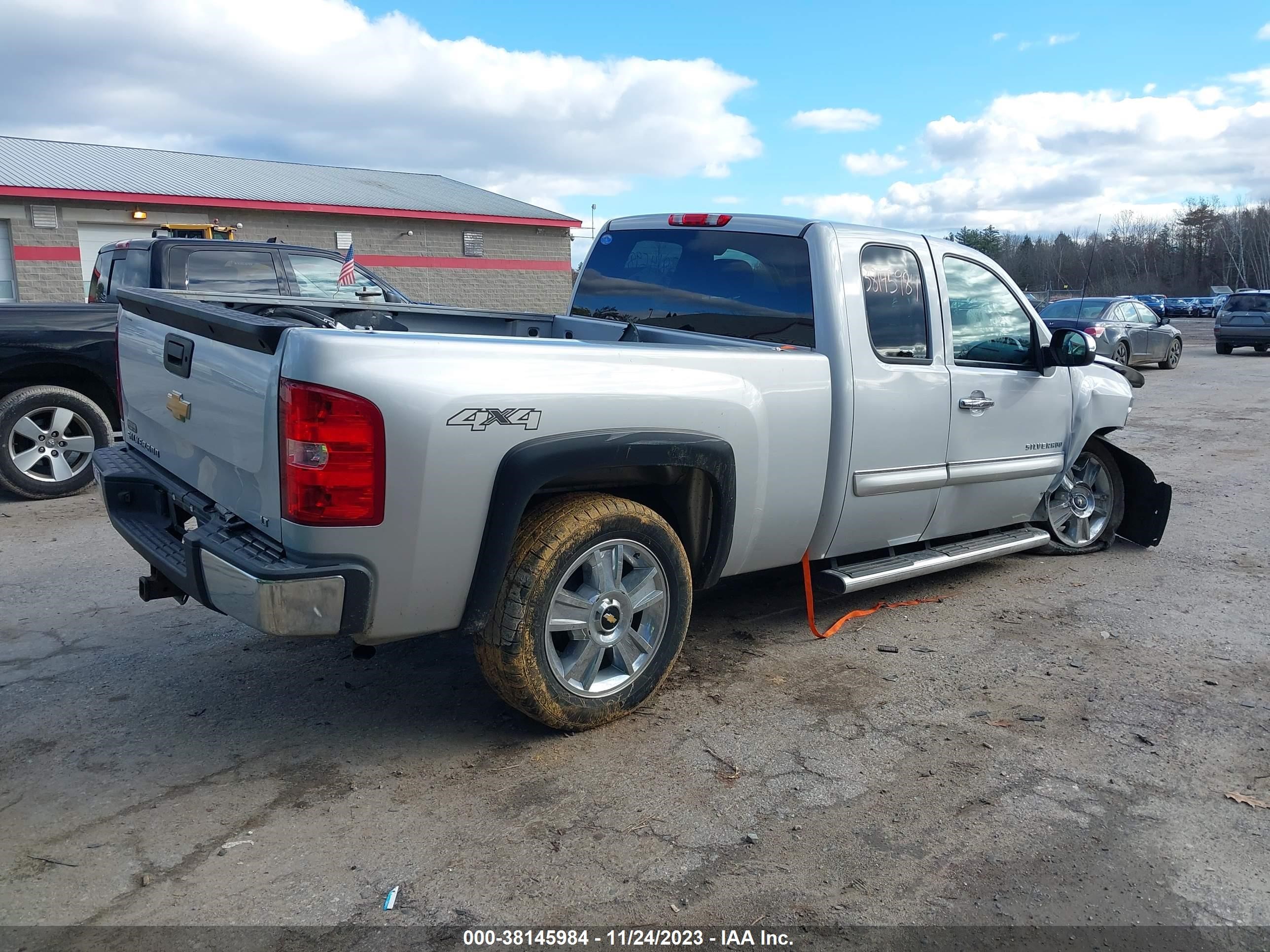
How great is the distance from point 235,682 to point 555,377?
1996 millimetres

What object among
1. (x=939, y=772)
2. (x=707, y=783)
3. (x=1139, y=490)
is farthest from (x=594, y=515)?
(x=1139, y=490)

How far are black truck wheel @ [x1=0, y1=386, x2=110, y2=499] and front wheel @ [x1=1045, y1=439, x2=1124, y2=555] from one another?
6610 millimetres

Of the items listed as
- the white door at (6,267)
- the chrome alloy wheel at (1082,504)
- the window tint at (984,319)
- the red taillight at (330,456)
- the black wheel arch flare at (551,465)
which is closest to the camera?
the red taillight at (330,456)

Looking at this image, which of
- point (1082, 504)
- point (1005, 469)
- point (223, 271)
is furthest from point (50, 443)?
point (1082, 504)

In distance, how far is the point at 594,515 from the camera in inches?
139

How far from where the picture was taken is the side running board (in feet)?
15.3

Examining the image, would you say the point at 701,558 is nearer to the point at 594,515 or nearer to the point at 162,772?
the point at 594,515

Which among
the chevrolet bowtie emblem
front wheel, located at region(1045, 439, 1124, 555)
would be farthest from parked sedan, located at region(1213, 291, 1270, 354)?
the chevrolet bowtie emblem

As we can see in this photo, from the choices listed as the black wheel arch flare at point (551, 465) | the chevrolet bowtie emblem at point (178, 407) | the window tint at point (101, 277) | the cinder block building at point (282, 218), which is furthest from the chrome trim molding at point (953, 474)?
the cinder block building at point (282, 218)

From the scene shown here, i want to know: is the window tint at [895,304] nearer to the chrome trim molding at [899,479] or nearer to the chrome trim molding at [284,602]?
the chrome trim molding at [899,479]

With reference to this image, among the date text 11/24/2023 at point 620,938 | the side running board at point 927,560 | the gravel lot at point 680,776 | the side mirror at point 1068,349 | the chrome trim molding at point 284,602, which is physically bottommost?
the date text 11/24/2023 at point 620,938

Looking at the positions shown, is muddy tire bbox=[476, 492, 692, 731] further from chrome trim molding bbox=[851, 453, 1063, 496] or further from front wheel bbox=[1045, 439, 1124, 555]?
front wheel bbox=[1045, 439, 1124, 555]

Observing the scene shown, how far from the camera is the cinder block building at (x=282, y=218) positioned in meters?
19.7

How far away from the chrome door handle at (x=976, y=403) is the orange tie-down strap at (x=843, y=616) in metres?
1.07
